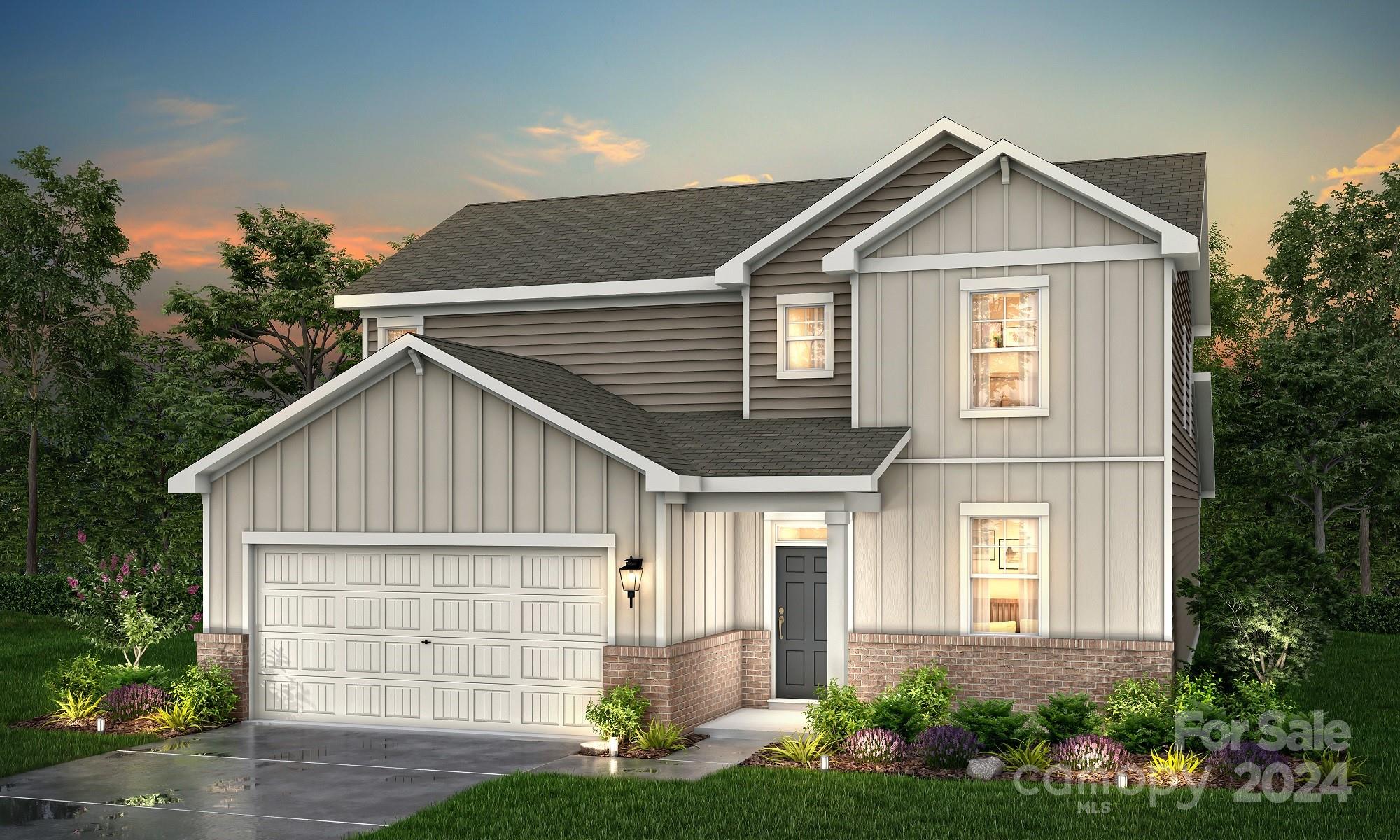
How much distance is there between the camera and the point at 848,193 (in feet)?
57.1

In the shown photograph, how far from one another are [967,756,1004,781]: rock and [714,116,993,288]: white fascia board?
7.45m

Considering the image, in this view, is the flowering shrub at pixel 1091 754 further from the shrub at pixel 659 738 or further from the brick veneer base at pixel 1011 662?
the shrub at pixel 659 738

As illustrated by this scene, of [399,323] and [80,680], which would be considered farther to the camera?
[399,323]

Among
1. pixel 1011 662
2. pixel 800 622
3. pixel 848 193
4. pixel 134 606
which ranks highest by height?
pixel 848 193

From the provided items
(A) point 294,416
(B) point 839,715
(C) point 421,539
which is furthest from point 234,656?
(B) point 839,715

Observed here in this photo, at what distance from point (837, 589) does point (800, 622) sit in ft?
8.51

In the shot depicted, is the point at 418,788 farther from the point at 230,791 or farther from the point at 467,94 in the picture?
the point at 467,94

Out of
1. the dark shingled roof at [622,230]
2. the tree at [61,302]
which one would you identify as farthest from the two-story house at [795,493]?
the tree at [61,302]

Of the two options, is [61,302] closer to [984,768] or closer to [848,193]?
[848,193]

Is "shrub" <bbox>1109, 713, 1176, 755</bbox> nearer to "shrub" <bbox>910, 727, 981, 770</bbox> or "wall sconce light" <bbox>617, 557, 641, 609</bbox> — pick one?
"shrub" <bbox>910, 727, 981, 770</bbox>

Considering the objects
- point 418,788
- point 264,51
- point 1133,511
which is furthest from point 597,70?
point 418,788

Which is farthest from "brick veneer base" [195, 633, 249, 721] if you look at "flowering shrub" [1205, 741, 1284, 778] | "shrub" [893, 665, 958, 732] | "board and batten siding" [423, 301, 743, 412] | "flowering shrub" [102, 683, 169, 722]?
"flowering shrub" [1205, 741, 1284, 778]

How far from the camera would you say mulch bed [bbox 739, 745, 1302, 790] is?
1273cm

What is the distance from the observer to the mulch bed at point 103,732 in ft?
52.6
